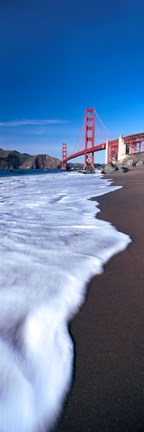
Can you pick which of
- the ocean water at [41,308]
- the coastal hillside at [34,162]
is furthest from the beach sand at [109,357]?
the coastal hillside at [34,162]

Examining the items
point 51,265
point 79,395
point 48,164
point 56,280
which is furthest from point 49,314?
point 48,164

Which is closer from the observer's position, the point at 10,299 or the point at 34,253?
the point at 10,299

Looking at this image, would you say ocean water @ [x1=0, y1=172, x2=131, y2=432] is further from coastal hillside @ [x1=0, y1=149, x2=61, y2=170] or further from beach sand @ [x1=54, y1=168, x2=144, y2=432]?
coastal hillside @ [x1=0, y1=149, x2=61, y2=170]

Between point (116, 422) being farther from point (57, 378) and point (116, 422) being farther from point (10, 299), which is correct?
point (10, 299)

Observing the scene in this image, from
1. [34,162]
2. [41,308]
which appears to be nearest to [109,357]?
[41,308]

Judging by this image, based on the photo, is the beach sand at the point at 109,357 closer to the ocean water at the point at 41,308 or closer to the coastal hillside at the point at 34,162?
the ocean water at the point at 41,308
